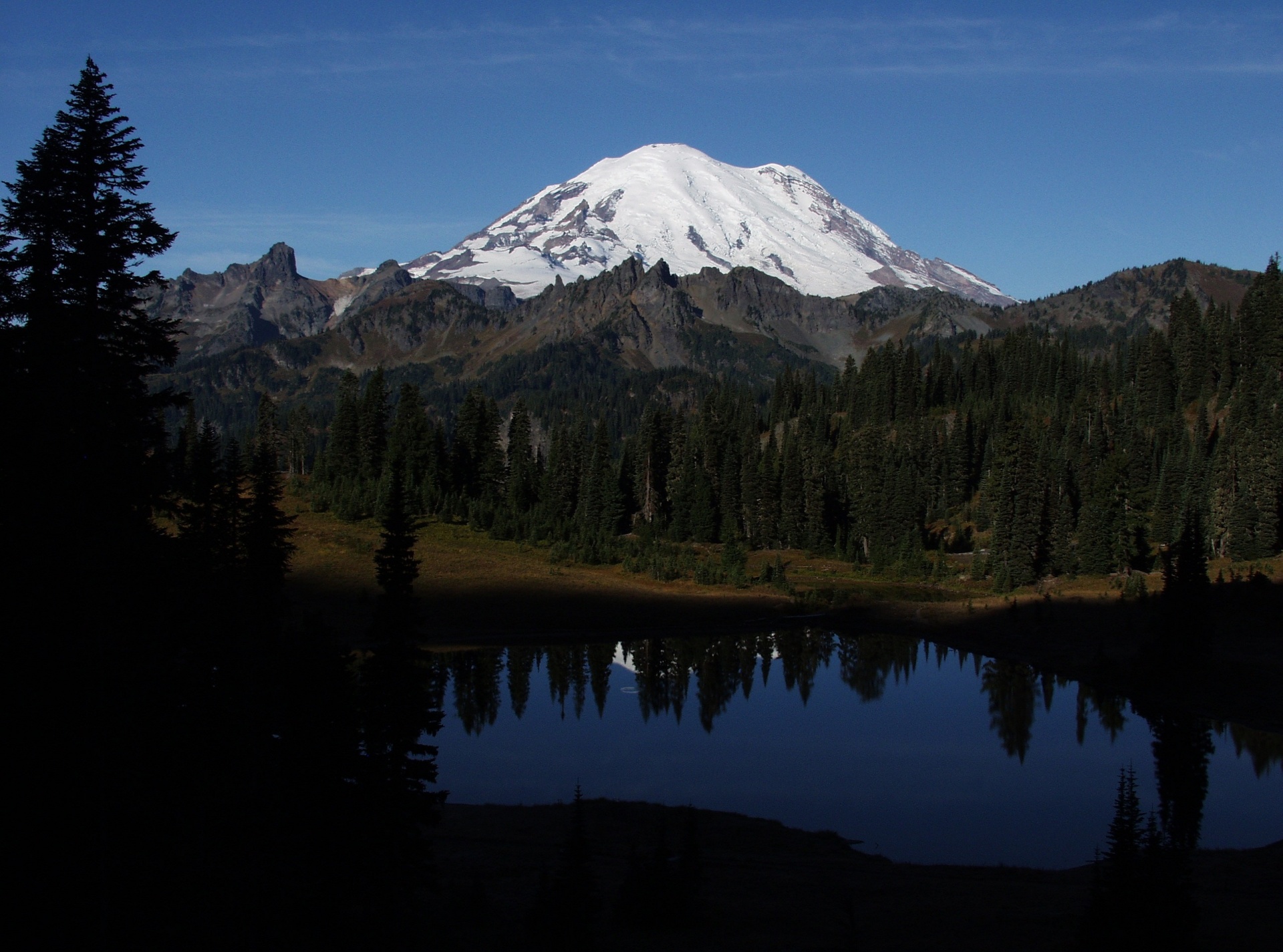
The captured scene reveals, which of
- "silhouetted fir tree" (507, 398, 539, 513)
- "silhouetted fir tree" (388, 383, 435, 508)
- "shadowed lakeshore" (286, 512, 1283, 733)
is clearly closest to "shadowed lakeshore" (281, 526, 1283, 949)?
"shadowed lakeshore" (286, 512, 1283, 733)

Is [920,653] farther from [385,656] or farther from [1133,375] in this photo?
[1133,375]

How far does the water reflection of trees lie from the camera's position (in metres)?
46.9

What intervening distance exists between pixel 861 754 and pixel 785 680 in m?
15.1

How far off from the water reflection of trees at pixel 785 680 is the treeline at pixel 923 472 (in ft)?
69.8

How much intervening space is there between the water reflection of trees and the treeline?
21267 mm

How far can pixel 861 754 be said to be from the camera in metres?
45.9

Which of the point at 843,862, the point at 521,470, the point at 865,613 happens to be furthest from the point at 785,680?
the point at 521,470

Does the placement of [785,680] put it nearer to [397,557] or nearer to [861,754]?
[861,754]

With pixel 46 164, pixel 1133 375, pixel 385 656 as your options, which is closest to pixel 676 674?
pixel 385 656

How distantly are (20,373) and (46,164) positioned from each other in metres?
5.19

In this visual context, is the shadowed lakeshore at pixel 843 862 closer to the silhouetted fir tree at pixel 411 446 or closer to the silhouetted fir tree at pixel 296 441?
the silhouetted fir tree at pixel 411 446

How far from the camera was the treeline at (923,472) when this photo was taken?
91.6m

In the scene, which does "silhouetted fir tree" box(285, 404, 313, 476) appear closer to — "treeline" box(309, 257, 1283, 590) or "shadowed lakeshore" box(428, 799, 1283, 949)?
"treeline" box(309, 257, 1283, 590)

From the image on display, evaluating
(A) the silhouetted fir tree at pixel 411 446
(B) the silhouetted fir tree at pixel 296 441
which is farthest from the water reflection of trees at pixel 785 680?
(B) the silhouetted fir tree at pixel 296 441
